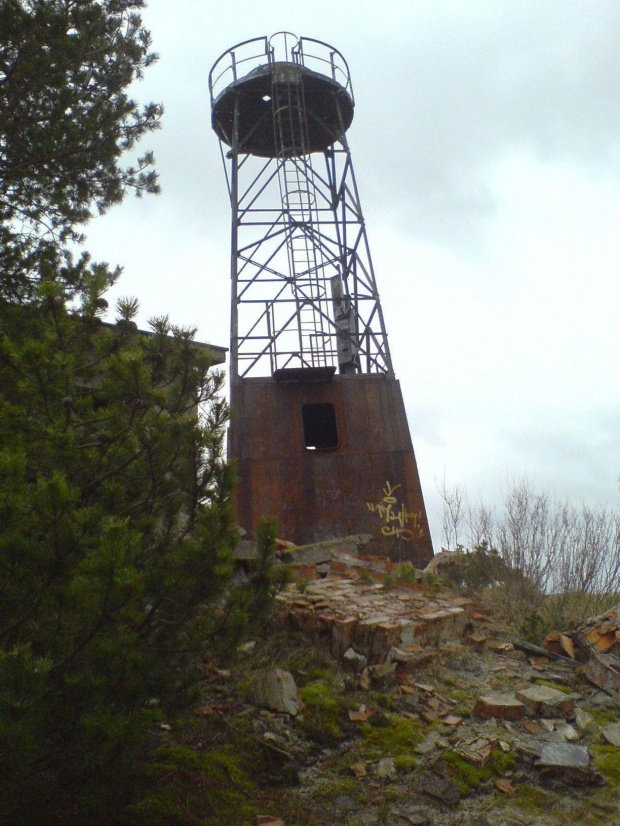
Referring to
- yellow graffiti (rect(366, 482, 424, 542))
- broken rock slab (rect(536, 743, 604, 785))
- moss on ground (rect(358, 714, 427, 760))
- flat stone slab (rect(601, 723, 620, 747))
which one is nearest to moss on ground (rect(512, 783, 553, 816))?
broken rock slab (rect(536, 743, 604, 785))

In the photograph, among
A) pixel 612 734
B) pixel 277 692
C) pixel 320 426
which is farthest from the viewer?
pixel 320 426

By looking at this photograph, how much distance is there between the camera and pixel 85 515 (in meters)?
4.07

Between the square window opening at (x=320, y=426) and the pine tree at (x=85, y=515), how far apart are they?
7.29 metres

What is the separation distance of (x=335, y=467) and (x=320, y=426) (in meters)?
3.08

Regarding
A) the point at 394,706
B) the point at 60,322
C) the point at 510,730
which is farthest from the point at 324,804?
the point at 60,322

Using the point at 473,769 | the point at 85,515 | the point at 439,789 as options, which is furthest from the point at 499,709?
the point at 85,515

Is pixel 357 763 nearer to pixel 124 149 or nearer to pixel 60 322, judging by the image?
pixel 60 322

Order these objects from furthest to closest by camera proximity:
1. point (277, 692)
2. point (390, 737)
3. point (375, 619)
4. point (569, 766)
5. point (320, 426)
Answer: point (320, 426), point (375, 619), point (277, 692), point (390, 737), point (569, 766)

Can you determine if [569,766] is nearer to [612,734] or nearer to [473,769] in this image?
[473,769]

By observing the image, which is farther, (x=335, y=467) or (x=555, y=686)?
(x=335, y=467)

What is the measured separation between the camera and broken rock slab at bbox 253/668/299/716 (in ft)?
20.2

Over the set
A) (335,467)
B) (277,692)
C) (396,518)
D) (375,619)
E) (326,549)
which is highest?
(335,467)

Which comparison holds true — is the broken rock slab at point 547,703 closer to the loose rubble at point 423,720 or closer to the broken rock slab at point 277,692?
the loose rubble at point 423,720

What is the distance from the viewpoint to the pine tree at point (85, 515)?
13.0 feet
